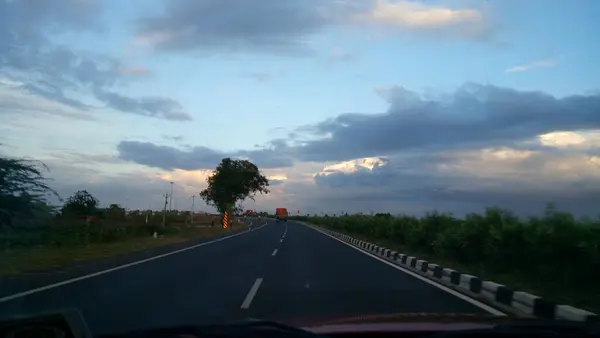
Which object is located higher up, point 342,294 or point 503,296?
point 503,296

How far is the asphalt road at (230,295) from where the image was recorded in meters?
9.62

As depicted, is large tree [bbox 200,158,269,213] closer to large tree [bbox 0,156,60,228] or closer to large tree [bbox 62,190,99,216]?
large tree [bbox 62,190,99,216]

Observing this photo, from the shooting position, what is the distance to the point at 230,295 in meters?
12.0

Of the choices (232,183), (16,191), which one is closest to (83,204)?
(16,191)

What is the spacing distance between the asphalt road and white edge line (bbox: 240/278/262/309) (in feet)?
0.06

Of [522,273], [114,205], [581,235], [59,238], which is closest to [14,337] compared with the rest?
[581,235]

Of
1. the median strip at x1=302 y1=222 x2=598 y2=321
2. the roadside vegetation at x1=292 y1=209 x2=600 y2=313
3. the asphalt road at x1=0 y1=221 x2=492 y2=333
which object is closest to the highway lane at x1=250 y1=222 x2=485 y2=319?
the asphalt road at x1=0 y1=221 x2=492 y2=333

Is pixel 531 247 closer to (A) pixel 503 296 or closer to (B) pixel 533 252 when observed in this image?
(B) pixel 533 252

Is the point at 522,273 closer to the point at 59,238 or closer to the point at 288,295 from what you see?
the point at 288,295

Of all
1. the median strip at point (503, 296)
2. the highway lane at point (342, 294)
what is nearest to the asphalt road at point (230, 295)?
the highway lane at point (342, 294)

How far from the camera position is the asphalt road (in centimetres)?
962

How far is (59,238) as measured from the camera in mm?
27875

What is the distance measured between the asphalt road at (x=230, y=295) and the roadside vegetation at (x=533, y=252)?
249 centimetres

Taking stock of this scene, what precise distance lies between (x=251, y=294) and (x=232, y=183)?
8676 centimetres
